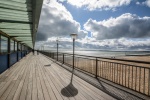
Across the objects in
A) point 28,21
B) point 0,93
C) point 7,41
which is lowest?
point 0,93

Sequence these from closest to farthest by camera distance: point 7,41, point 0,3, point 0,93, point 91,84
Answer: point 0,3 < point 0,93 < point 91,84 < point 7,41

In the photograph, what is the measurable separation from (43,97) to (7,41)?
7155mm

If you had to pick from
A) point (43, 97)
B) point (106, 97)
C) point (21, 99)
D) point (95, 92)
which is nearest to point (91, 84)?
point (95, 92)

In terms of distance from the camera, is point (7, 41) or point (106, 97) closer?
point (106, 97)

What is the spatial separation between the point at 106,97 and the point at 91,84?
131 cm

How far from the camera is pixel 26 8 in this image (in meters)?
3.62

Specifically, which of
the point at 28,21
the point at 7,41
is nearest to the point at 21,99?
the point at 28,21

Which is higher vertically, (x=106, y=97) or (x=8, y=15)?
(x=8, y=15)

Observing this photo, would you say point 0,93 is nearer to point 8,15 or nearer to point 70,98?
point 70,98

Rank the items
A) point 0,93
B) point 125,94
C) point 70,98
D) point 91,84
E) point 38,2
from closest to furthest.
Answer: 1. point 38,2
2. point 70,98
3. point 125,94
4. point 0,93
5. point 91,84

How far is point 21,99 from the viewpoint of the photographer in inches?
137

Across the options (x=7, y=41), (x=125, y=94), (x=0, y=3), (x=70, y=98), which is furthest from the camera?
(x=7, y=41)

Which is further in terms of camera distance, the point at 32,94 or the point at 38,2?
the point at 32,94

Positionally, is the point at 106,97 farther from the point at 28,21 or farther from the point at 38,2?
the point at 28,21
